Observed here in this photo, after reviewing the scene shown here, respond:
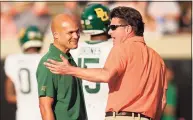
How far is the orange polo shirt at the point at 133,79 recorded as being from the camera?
501 cm

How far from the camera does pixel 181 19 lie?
11531 millimetres

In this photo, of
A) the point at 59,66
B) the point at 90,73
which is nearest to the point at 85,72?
the point at 90,73

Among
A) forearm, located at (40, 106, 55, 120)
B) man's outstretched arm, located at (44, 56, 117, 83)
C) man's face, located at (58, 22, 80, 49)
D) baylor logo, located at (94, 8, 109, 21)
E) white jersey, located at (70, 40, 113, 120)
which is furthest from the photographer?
baylor logo, located at (94, 8, 109, 21)

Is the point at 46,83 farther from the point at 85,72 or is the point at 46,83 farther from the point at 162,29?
the point at 162,29

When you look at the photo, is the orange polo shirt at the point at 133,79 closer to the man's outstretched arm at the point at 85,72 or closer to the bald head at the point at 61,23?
the man's outstretched arm at the point at 85,72

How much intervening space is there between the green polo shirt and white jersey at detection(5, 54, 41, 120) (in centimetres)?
177

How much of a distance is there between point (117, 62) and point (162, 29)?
21.7 feet

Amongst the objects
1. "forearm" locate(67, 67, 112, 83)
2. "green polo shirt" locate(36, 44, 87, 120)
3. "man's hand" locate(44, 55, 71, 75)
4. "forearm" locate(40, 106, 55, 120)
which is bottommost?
"forearm" locate(40, 106, 55, 120)

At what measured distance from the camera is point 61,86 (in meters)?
5.28

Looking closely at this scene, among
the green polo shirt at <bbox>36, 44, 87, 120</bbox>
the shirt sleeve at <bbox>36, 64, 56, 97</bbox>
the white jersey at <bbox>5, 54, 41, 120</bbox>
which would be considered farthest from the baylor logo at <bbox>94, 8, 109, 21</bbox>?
the shirt sleeve at <bbox>36, 64, 56, 97</bbox>

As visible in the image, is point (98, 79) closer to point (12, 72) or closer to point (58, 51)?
point (58, 51)

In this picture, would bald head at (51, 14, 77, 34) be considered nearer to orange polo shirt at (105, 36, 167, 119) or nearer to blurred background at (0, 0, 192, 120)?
orange polo shirt at (105, 36, 167, 119)

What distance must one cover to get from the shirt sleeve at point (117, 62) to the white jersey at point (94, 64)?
1543 millimetres

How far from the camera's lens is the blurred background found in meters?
11.2
